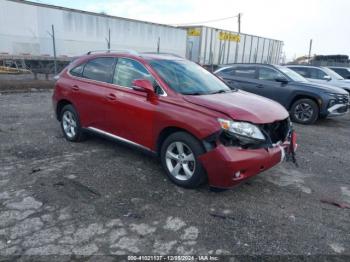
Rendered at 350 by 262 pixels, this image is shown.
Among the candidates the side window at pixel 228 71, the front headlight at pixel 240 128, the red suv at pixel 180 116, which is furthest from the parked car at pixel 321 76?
the front headlight at pixel 240 128

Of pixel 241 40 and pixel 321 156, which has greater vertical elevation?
pixel 241 40

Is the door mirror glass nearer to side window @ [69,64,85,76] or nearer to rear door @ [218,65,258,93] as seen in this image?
rear door @ [218,65,258,93]

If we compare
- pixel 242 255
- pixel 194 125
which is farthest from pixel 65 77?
pixel 242 255

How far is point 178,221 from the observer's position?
310cm

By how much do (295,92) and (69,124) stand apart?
6215 millimetres

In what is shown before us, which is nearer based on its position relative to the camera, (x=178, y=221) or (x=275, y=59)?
(x=178, y=221)

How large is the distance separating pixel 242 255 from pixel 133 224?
1.11m

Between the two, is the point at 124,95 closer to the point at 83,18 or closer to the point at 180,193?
the point at 180,193

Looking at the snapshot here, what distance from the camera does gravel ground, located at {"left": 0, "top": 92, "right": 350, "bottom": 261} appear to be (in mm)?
2721

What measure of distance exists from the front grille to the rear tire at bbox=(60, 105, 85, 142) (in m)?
3.26

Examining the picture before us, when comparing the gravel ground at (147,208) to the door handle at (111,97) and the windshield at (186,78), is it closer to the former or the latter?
the door handle at (111,97)

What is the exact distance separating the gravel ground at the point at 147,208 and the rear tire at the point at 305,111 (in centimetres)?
322

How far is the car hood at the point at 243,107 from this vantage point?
135 inches

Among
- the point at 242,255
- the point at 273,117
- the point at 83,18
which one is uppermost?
the point at 83,18
